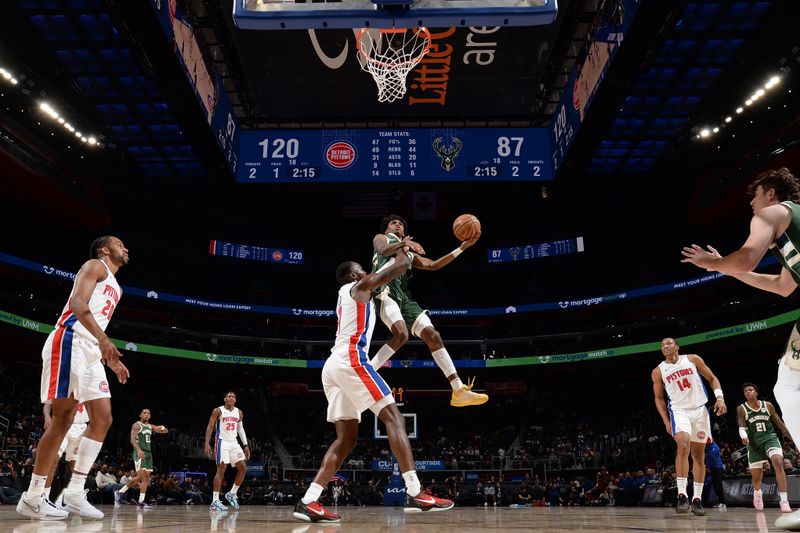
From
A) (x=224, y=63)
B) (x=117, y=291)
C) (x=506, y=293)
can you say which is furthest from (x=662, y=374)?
(x=506, y=293)

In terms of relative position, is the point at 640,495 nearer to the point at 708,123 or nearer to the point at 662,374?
the point at 662,374

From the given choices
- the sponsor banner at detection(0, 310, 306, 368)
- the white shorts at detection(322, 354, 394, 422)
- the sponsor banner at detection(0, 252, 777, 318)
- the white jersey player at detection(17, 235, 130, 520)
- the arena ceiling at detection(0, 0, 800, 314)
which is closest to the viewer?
the white jersey player at detection(17, 235, 130, 520)

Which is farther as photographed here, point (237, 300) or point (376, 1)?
point (237, 300)

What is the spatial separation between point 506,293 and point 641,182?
995 centimetres

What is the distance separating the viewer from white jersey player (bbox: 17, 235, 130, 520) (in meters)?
4.43

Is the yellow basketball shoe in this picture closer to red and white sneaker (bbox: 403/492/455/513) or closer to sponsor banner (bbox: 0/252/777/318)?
red and white sneaker (bbox: 403/492/455/513)

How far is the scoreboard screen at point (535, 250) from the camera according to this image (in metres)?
27.0

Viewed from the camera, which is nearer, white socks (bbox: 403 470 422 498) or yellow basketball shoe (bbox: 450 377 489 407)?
white socks (bbox: 403 470 422 498)

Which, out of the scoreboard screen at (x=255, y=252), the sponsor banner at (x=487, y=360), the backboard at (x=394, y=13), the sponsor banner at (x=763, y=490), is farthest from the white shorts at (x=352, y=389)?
the scoreboard screen at (x=255, y=252)

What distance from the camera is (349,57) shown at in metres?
15.0

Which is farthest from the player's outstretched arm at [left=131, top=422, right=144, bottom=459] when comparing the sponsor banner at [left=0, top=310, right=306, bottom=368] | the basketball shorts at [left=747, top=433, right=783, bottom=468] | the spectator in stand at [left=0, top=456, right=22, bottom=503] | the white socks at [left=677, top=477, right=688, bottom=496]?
the sponsor banner at [left=0, top=310, right=306, bottom=368]

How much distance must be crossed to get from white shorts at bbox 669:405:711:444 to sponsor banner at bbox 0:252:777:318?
53.9 feet

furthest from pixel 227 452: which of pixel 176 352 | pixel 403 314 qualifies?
pixel 176 352

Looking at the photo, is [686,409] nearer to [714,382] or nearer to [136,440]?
[714,382]
